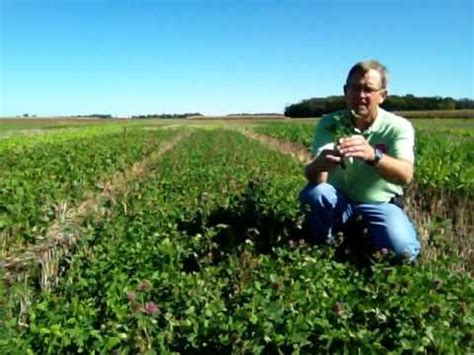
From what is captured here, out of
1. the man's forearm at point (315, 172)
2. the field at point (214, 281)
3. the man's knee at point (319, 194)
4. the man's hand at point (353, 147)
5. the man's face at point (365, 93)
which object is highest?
the man's face at point (365, 93)

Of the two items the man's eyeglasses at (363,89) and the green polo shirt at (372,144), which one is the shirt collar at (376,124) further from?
the man's eyeglasses at (363,89)

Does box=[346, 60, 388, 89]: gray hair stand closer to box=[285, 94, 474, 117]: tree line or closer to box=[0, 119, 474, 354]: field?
box=[0, 119, 474, 354]: field

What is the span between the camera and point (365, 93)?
16.1 feet

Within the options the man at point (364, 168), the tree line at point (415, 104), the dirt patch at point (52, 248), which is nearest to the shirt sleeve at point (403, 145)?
the man at point (364, 168)

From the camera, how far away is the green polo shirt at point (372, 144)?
16.5 feet

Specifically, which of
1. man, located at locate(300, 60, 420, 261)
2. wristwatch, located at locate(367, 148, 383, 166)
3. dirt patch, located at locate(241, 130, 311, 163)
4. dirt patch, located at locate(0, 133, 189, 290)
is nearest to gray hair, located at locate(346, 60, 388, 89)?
man, located at locate(300, 60, 420, 261)

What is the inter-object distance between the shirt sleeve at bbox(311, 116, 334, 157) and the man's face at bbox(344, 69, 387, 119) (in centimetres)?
30

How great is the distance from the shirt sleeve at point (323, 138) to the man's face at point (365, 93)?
303 millimetres

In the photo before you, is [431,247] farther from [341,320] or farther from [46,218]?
[46,218]

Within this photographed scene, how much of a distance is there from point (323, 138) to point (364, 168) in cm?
45

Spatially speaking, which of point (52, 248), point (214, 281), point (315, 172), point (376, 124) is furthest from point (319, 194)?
point (52, 248)

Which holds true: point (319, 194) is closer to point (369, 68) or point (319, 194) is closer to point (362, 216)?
point (362, 216)

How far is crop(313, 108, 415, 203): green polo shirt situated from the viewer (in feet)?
16.5

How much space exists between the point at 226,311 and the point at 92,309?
821 mm
